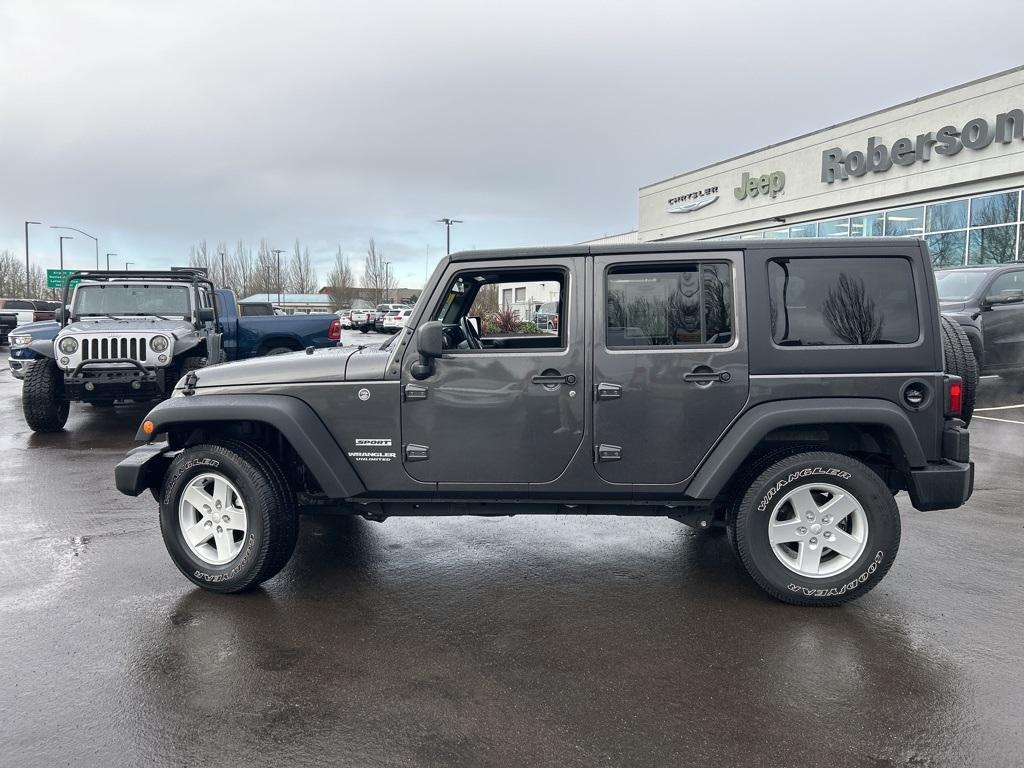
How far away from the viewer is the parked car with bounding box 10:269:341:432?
9.60 meters

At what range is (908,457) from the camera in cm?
398

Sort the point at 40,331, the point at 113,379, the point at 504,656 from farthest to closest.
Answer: the point at 40,331, the point at 113,379, the point at 504,656

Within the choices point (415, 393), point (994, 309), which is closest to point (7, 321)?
point (415, 393)

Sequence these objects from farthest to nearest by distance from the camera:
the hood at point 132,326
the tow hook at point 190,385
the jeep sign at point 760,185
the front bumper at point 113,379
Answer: the jeep sign at point 760,185
the hood at point 132,326
the front bumper at point 113,379
the tow hook at point 190,385

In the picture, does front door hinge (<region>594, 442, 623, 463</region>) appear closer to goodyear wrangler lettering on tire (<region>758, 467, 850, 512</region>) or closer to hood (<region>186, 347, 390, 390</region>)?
goodyear wrangler lettering on tire (<region>758, 467, 850, 512</region>)

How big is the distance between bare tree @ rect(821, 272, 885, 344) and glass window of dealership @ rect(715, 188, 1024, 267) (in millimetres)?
17505

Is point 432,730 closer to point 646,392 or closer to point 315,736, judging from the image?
point 315,736

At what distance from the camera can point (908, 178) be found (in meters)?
26.3

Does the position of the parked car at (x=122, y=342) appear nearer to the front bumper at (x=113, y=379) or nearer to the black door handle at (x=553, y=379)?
Result: the front bumper at (x=113, y=379)

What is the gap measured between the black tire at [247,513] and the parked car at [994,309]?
370 inches

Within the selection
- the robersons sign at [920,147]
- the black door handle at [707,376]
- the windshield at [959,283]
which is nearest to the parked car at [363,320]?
the robersons sign at [920,147]

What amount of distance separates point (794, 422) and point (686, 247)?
42.9 inches

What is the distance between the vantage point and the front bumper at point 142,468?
4359 millimetres

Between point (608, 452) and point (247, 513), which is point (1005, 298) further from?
point (247, 513)
